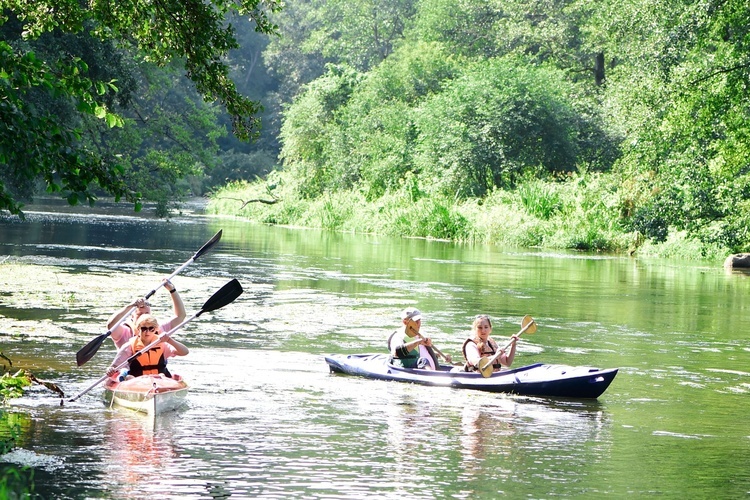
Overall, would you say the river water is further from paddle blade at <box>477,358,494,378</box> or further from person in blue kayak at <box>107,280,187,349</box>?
person in blue kayak at <box>107,280,187,349</box>

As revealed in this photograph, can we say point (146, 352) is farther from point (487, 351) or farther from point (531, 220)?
point (531, 220)

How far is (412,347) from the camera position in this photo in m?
12.7

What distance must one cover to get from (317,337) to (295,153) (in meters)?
41.3

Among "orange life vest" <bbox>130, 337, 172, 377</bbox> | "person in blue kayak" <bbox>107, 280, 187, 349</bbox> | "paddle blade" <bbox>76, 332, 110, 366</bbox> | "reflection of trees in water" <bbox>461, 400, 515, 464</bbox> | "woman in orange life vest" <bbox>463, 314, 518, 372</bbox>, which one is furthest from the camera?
"woman in orange life vest" <bbox>463, 314, 518, 372</bbox>

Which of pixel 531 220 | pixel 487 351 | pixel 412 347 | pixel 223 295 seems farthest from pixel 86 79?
pixel 531 220

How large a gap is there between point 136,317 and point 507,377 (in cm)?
387

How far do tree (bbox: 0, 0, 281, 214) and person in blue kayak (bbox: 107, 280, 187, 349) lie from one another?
1.59 metres

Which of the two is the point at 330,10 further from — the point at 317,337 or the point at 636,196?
the point at 317,337

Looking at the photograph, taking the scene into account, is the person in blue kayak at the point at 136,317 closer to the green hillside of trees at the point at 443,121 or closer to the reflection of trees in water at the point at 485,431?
the green hillside of trees at the point at 443,121

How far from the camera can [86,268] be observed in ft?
78.6

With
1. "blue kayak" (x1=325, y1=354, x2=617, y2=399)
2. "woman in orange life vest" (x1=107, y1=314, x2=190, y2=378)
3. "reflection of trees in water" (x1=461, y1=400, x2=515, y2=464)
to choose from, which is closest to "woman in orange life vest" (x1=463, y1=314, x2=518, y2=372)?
"blue kayak" (x1=325, y1=354, x2=617, y2=399)

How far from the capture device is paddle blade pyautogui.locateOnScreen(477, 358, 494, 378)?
1212 cm

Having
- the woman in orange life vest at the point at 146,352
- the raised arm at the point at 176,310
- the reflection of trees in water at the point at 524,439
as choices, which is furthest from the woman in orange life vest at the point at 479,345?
the woman in orange life vest at the point at 146,352

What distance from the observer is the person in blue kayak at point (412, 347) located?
12.5 meters
